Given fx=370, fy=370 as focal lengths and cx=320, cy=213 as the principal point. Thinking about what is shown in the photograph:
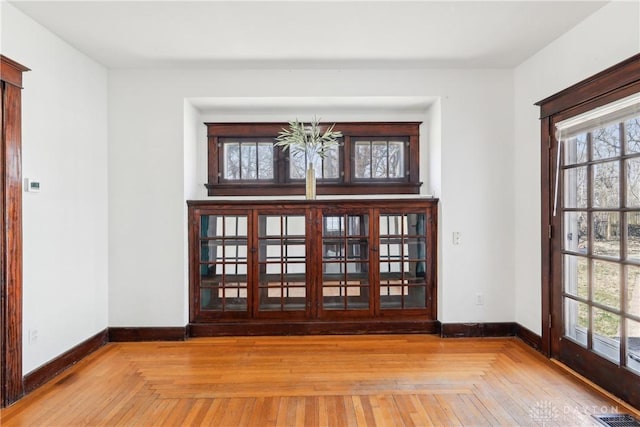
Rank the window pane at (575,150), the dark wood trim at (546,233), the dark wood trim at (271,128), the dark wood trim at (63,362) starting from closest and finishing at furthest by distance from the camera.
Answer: the dark wood trim at (63,362) < the window pane at (575,150) < the dark wood trim at (546,233) < the dark wood trim at (271,128)

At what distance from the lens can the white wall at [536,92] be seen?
2617mm

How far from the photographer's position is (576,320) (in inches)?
119

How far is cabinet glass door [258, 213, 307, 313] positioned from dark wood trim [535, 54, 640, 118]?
96.9 inches

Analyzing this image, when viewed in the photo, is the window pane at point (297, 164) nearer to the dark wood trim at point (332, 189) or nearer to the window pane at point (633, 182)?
the dark wood trim at point (332, 189)

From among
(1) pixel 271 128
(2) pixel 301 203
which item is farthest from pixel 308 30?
(2) pixel 301 203

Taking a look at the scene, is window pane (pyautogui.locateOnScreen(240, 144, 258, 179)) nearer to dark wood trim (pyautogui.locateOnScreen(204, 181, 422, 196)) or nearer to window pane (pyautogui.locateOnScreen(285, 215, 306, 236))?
dark wood trim (pyautogui.locateOnScreen(204, 181, 422, 196))

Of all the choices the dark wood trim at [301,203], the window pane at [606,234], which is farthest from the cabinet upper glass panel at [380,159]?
the window pane at [606,234]

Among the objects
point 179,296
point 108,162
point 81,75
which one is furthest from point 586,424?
point 81,75

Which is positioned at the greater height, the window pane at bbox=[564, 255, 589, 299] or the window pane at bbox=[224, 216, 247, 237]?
the window pane at bbox=[224, 216, 247, 237]

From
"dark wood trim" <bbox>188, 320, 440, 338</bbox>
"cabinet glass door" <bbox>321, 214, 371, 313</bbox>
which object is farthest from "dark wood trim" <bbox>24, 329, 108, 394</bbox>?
"cabinet glass door" <bbox>321, 214, 371, 313</bbox>

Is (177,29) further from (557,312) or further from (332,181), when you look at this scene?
(557,312)

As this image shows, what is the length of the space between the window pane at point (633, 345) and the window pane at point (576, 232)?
62 centimetres

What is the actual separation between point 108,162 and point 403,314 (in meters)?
3.40

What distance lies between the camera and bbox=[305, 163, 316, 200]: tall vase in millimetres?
3912
